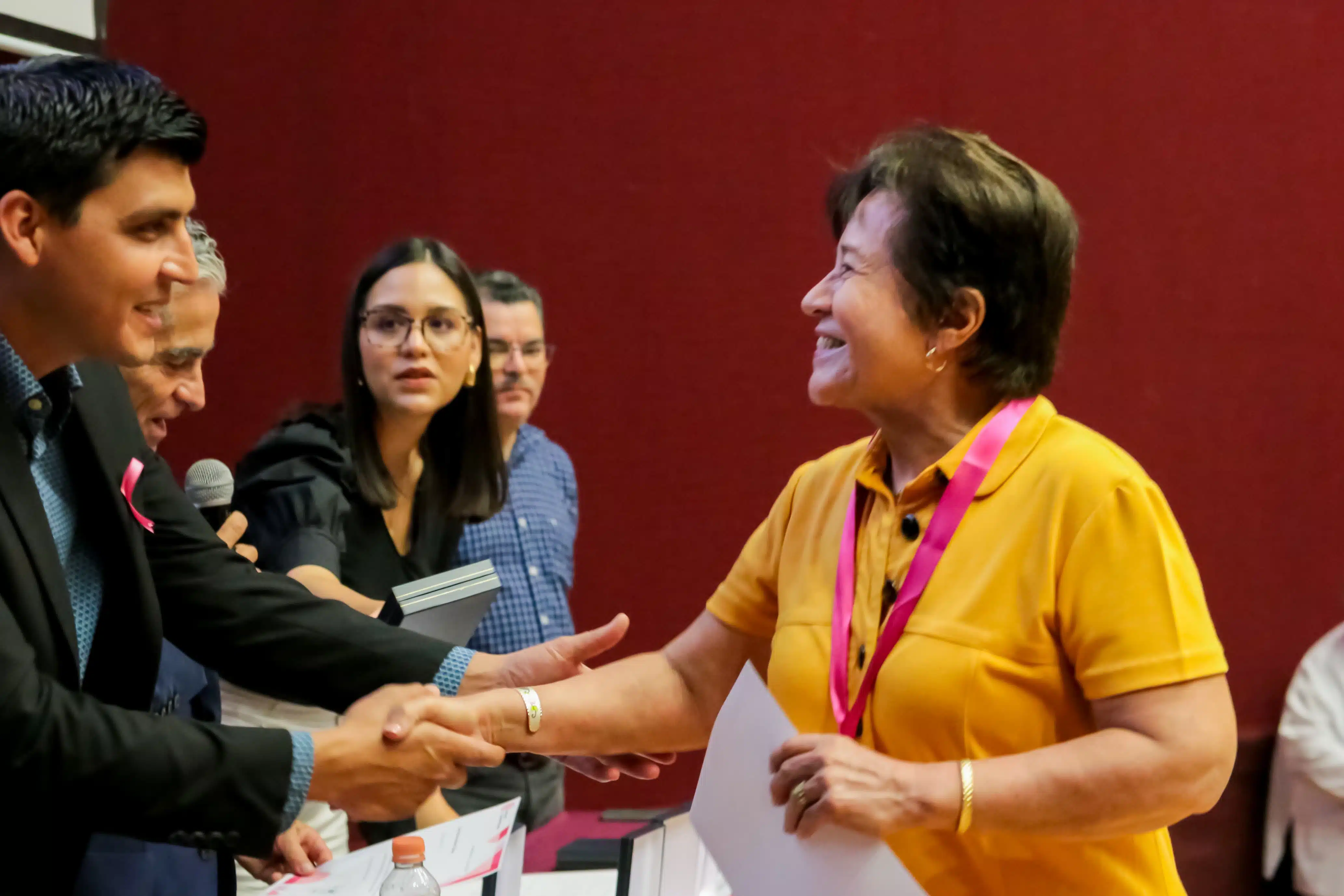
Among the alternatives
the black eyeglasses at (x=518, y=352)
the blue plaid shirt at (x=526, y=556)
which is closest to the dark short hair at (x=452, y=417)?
the blue plaid shirt at (x=526, y=556)

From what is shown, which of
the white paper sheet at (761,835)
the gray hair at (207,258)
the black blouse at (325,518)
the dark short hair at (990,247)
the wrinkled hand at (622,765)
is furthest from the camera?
the black blouse at (325,518)

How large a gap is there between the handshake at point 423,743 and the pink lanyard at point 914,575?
16.8 inches

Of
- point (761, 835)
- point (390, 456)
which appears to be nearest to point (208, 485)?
point (390, 456)

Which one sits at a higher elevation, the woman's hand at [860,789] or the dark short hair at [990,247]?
the dark short hair at [990,247]

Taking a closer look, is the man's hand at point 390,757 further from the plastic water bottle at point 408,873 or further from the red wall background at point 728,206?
the red wall background at point 728,206

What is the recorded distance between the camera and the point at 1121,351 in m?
4.34

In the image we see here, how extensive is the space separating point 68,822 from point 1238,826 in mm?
3805

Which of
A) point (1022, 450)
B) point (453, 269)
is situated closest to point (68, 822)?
point (1022, 450)

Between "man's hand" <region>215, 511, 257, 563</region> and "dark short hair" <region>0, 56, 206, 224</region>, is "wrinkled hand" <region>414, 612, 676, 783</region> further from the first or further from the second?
"dark short hair" <region>0, 56, 206, 224</region>

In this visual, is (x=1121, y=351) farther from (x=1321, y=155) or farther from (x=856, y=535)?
(x=856, y=535)

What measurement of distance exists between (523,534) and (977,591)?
1950mm

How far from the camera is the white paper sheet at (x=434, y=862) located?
1.68m

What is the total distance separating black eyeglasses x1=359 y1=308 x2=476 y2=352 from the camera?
118 inches

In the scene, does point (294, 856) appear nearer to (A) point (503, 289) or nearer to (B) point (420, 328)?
(B) point (420, 328)
